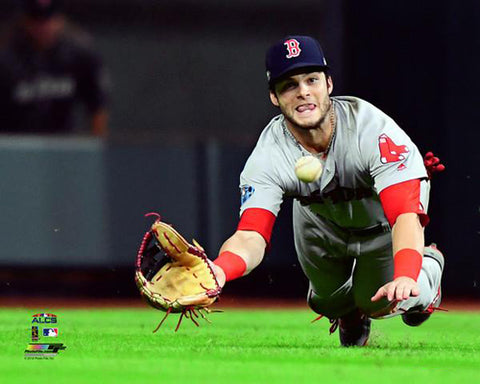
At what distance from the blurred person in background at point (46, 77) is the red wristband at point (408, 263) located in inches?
248

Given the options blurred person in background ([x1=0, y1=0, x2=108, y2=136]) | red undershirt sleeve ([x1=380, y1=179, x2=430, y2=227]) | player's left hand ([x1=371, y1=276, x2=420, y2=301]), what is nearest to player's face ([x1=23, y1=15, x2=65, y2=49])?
blurred person in background ([x1=0, y1=0, x2=108, y2=136])

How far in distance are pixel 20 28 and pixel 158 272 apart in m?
6.71

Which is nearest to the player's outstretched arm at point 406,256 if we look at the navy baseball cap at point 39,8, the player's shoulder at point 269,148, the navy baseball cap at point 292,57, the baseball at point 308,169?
the baseball at point 308,169

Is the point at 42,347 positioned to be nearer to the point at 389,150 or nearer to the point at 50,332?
the point at 50,332

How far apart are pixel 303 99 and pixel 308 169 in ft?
1.12

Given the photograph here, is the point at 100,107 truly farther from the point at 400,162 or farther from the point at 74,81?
the point at 400,162

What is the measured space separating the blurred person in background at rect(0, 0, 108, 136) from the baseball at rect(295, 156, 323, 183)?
5.89 metres

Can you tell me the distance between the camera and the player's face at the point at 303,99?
602 centimetres

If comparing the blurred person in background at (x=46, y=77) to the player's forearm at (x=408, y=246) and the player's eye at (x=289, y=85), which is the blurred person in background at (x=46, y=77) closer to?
the player's eye at (x=289, y=85)

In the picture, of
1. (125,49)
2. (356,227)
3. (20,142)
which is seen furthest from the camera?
(125,49)

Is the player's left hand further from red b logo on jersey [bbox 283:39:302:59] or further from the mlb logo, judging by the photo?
the mlb logo

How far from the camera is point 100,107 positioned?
11836 mm

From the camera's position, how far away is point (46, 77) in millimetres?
11898

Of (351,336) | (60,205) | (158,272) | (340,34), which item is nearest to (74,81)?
(60,205)
